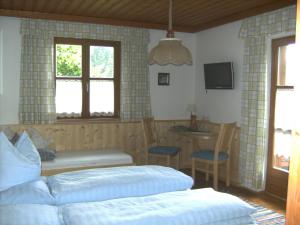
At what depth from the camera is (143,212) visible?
2092 millimetres

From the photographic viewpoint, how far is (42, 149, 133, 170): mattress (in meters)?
4.38

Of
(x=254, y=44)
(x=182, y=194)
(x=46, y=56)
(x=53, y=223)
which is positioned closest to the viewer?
(x=53, y=223)

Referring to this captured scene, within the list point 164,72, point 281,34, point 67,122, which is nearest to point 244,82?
point 281,34

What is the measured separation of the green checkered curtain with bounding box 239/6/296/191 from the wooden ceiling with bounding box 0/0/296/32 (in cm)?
20

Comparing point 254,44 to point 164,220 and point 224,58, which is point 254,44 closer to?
point 224,58

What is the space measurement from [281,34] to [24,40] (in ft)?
11.8

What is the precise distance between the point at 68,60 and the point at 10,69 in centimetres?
86

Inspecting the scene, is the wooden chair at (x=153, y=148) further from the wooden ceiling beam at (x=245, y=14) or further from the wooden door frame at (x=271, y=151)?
the wooden ceiling beam at (x=245, y=14)

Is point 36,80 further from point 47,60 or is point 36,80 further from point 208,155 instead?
point 208,155

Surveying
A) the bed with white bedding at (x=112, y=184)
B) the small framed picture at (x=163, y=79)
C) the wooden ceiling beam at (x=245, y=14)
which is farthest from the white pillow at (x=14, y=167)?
the small framed picture at (x=163, y=79)

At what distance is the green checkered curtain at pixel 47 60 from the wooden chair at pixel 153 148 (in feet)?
1.30

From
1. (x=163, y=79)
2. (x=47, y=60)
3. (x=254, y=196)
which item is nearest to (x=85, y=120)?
(x=47, y=60)

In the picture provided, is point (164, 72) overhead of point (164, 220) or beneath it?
overhead

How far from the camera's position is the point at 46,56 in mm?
5008
